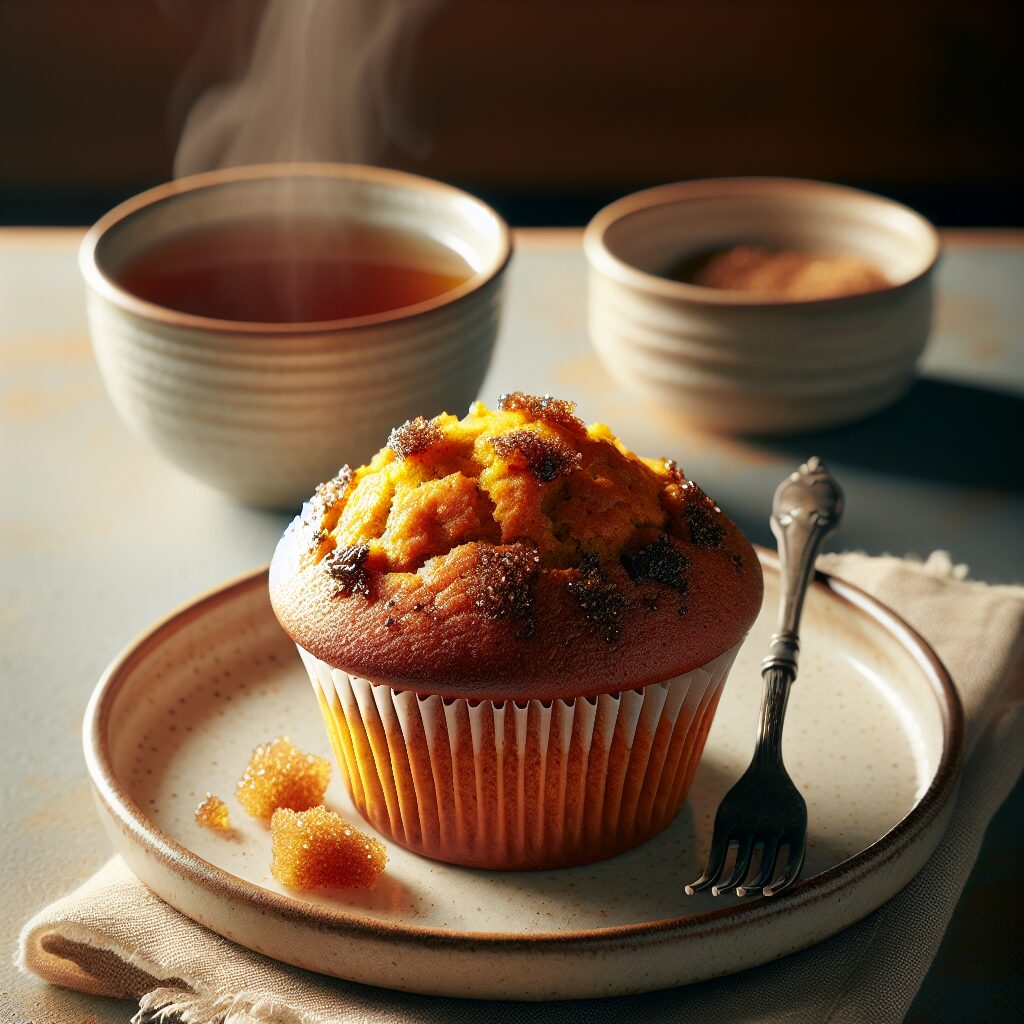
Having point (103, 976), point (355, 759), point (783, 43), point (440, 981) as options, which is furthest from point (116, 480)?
point (783, 43)

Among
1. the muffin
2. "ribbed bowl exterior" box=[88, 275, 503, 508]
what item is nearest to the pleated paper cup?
the muffin

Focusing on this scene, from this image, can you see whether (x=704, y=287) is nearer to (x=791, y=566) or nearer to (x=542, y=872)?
(x=791, y=566)

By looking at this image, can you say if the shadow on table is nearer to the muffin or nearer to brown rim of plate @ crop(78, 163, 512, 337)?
brown rim of plate @ crop(78, 163, 512, 337)

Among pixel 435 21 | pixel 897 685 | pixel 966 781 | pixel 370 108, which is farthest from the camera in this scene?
pixel 435 21

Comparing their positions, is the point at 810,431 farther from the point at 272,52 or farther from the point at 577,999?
the point at 577,999

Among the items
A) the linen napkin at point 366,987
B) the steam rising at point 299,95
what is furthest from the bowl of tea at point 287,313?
the linen napkin at point 366,987

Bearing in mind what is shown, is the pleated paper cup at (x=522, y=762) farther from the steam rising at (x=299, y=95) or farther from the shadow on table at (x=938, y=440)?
the steam rising at (x=299, y=95)
